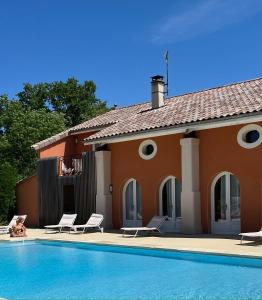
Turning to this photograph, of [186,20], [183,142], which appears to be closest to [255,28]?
[186,20]

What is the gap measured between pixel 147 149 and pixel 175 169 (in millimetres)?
1984

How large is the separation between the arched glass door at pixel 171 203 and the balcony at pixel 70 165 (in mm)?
6035

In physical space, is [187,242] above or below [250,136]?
below

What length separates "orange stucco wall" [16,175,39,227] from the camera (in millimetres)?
26438

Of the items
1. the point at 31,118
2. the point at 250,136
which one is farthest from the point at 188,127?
the point at 31,118

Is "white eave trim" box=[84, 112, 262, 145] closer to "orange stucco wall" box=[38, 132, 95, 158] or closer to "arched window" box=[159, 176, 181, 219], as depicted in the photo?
"arched window" box=[159, 176, 181, 219]

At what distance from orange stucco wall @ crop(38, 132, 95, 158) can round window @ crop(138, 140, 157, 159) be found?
785 centimetres

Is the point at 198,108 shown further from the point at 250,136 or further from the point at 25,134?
the point at 25,134

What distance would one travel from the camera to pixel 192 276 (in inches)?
446

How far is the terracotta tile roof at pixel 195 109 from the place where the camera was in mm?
18058

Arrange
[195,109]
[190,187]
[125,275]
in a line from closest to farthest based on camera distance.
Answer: [125,275]
[190,187]
[195,109]

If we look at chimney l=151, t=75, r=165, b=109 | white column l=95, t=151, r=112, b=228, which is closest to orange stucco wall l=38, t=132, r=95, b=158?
chimney l=151, t=75, r=165, b=109

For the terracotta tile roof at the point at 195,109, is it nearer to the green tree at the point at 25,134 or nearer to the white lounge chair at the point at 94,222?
the white lounge chair at the point at 94,222

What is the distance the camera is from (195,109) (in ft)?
67.0
